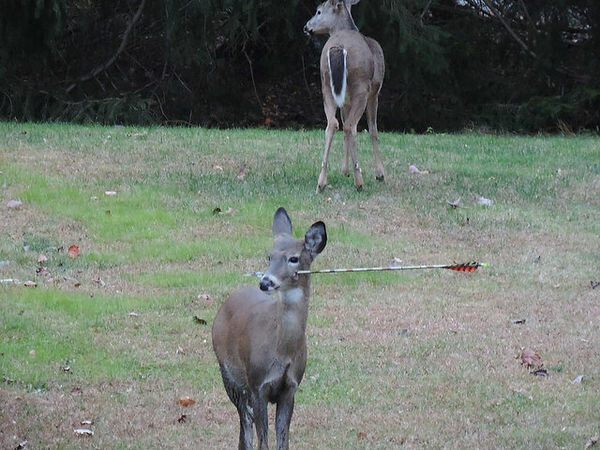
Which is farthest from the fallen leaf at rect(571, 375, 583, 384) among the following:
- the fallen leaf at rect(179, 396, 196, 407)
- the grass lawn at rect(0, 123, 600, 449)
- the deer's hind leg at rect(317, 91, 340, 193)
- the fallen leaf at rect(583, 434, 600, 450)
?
→ the deer's hind leg at rect(317, 91, 340, 193)

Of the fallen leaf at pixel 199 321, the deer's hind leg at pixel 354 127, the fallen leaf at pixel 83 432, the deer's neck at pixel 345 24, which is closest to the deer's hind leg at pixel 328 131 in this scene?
the deer's hind leg at pixel 354 127

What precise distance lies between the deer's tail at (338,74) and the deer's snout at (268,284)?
730 cm

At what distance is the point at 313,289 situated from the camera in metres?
9.43

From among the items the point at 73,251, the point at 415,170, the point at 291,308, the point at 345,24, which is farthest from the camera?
the point at 415,170

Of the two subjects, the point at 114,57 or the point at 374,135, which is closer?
the point at 374,135

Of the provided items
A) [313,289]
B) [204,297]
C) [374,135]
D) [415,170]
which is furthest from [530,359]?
[415,170]

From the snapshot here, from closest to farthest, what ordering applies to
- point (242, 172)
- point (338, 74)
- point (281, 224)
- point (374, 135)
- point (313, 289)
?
point (281, 224) → point (313, 289) → point (338, 74) → point (242, 172) → point (374, 135)

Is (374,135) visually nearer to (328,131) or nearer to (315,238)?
(328,131)

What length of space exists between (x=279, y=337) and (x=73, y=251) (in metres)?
5.37

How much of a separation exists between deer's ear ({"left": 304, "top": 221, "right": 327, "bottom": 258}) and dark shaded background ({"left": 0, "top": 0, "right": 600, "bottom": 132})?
13.6m

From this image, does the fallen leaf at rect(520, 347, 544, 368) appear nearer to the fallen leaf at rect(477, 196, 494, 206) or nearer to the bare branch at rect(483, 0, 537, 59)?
the fallen leaf at rect(477, 196, 494, 206)

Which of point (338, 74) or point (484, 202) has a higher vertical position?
point (338, 74)

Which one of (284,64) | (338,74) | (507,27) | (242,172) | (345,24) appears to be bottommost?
(242,172)

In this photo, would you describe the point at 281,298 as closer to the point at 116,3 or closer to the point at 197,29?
the point at 197,29
